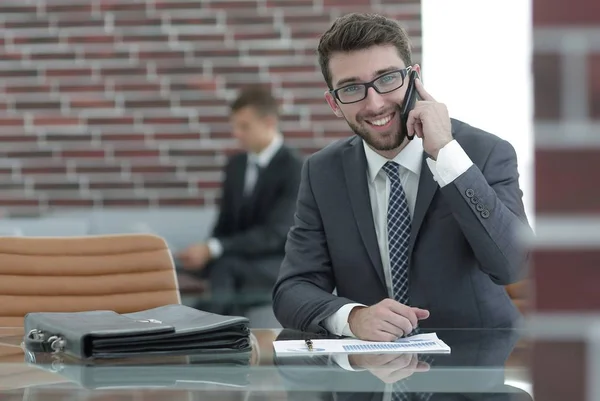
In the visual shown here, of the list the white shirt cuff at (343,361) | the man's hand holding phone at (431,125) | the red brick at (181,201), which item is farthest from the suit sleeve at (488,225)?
the red brick at (181,201)

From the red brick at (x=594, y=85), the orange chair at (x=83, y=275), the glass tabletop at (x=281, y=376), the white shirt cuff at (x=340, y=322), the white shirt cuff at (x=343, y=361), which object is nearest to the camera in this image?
the red brick at (x=594, y=85)

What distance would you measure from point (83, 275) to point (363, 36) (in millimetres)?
1029

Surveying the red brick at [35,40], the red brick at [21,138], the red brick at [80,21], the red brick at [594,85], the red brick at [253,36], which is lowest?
the red brick at [21,138]

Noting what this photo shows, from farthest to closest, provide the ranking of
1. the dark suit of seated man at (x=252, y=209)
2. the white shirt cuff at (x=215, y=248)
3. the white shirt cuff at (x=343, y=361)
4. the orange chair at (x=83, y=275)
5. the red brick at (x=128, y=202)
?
1. the red brick at (x=128, y=202)
2. the white shirt cuff at (x=215, y=248)
3. the dark suit of seated man at (x=252, y=209)
4. the orange chair at (x=83, y=275)
5. the white shirt cuff at (x=343, y=361)

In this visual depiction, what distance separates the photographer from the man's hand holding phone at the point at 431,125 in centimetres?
204

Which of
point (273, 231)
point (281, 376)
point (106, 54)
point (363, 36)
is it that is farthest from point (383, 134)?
point (106, 54)

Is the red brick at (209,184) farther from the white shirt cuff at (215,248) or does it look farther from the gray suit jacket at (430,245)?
the gray suit jacket at (430,245)

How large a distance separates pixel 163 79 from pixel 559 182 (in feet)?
17.3

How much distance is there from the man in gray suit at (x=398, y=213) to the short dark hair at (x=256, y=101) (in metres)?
2.77

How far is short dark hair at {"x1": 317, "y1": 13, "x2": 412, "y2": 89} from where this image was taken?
7.16ft

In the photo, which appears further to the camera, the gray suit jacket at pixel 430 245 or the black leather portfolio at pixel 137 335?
the gray suit jacket at pixel 430 245

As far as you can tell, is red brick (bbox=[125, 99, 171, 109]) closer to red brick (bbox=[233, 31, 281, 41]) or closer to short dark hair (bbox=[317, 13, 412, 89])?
red brick (bbox=[233, 31, 281, 41])

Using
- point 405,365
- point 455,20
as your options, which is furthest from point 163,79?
point 405,365

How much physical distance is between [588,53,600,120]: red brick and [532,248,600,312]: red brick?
0.06 m
